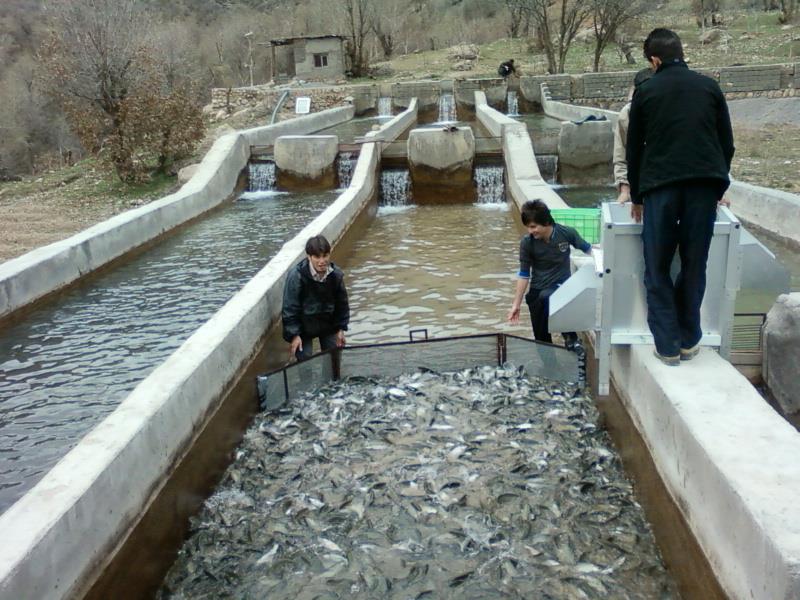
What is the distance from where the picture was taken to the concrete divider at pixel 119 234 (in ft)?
30.5

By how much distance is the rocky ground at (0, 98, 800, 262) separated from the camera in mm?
14328

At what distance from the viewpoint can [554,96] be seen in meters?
32.9

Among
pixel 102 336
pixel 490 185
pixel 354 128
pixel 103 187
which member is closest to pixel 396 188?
pixel 490 185

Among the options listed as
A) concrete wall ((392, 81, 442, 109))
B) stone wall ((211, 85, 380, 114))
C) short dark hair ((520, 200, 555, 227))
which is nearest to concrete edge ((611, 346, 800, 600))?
short dark hair ((520, 200, 555, 227))

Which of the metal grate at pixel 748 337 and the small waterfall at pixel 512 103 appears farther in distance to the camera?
the small waterfall at pixel 512 103

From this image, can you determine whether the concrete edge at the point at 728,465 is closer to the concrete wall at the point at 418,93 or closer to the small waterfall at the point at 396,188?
the small waterfall at the point at 396,188

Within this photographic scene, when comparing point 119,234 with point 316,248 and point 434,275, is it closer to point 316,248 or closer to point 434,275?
point 434,275

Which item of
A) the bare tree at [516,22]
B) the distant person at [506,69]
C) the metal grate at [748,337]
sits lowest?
the metal grate at [748,337]

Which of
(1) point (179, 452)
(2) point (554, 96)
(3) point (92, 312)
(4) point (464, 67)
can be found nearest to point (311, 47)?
(4) point (464, 67)

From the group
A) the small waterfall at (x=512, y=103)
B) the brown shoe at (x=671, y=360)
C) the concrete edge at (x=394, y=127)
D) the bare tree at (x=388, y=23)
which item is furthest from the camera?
the bare tree at (x=388, y=23)

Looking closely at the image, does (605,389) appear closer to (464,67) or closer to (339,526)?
(339,526)

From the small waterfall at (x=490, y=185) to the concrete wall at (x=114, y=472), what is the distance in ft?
35.8

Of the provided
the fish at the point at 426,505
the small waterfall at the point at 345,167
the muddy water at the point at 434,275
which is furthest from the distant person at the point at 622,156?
the small waterfall at the point at 345,167

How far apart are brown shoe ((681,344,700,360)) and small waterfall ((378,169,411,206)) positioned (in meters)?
13.2
